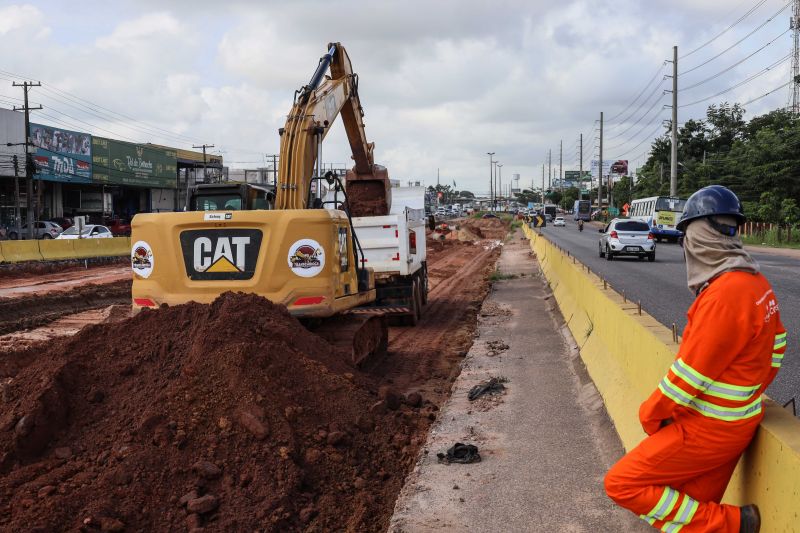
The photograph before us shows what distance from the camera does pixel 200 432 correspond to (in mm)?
5859

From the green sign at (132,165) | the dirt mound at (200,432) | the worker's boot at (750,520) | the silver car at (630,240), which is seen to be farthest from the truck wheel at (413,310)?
the green sign at (132,165)

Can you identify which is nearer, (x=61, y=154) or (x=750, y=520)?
(x=750, y=520)

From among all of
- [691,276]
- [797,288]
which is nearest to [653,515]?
[691,276]

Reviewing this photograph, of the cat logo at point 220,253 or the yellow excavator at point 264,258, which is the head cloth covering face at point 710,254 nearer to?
the yellow excavator at point 264,258

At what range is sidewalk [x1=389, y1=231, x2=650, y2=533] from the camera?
4.99m

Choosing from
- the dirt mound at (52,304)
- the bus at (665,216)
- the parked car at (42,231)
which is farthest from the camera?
the parked car at (42,231)

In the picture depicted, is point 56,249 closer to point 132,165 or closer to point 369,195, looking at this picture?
point 369,195

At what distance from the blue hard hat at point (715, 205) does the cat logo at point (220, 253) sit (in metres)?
5.62

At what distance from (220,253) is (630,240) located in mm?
23176

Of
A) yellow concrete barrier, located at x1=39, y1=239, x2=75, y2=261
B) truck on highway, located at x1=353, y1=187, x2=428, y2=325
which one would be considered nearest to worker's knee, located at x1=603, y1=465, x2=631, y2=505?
truck on highway, located at x1=353, y1=187, x2=428, y2=325

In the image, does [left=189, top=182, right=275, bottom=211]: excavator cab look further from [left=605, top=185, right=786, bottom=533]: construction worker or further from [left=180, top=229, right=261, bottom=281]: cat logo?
[left=605, top=185, right=786, bottom=533]: construction worker

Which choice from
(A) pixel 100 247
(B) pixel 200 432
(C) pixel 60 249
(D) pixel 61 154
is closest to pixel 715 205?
(B) pixel 200 432

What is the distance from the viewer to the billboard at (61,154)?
50.5m

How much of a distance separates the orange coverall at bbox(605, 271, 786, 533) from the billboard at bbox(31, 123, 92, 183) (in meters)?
51.8
